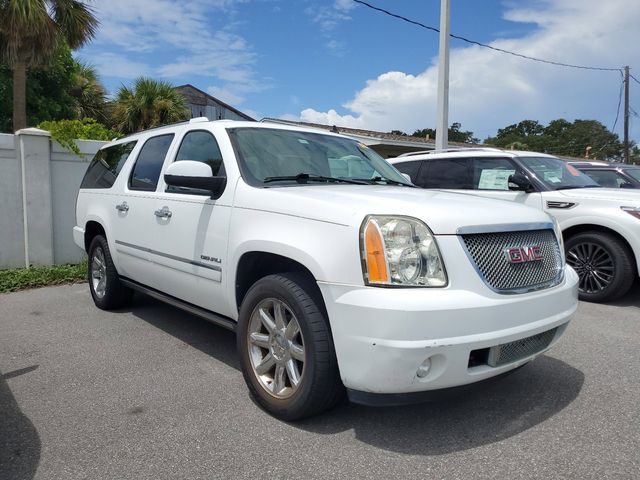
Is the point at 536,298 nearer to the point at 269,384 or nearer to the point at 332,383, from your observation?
the point at 332,383

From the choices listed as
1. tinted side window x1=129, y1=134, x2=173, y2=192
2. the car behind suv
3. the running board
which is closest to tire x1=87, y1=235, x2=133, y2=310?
the running board

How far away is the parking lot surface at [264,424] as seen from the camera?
8.38 feet

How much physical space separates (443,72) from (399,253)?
8381 millimetres

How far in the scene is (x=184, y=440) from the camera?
2.81 meters

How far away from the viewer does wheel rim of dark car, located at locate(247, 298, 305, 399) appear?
9.61ft

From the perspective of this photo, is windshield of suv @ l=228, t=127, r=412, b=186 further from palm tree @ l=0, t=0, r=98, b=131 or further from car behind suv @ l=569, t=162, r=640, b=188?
palm tree @ l=0, t=0, r=98, b=131

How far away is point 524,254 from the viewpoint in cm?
292

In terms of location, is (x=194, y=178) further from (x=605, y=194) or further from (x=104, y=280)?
(x=605, y=194)

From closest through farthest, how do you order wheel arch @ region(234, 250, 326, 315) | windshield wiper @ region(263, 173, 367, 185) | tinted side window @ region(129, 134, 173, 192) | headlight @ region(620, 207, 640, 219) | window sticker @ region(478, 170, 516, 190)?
wheel arch @ region(234, 250, 326, 315)
windshield wiper @ region(263, 173, 367, 185)
tinted side window @ region(129, 134, 173, 192)
headlight @ region(620, 207, 640, 219)
window sticker @ region(478, 170, 516, 190)

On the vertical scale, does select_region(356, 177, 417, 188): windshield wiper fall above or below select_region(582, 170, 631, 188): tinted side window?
below

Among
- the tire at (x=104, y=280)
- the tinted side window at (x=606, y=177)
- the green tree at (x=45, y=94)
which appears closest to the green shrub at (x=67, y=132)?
the tire at (x=104, y=280)

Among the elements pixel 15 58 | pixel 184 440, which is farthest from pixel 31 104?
pixel 184 440

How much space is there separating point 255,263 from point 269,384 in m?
0.76

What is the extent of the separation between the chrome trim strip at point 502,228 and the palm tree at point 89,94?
64.4 feet
